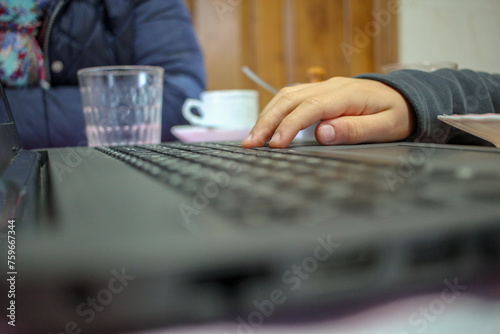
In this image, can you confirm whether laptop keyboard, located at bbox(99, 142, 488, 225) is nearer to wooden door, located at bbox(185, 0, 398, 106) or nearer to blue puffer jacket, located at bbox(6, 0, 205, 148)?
blue puffer jacket, located at bbox(6, 0, 205, 148)

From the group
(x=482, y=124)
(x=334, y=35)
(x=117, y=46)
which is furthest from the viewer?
(x=334, y=35)

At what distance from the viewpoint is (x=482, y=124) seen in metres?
0.25

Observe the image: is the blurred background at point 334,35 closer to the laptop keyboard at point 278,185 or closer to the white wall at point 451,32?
the white wall at point 451,32

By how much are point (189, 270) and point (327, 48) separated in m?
1.79

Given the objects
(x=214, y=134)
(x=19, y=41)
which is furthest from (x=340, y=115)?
(x=19, y=41)

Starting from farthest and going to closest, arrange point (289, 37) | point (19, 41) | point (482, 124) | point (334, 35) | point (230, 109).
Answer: point (334, 35)
point (289, 37)
point (19, 41)
point (230, 109)
point (482, 124)

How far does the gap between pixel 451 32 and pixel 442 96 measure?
5.17 feet

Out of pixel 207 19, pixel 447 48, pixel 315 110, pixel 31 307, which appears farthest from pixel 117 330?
pixel 447 48

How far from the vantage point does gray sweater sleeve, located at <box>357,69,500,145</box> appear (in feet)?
1.17

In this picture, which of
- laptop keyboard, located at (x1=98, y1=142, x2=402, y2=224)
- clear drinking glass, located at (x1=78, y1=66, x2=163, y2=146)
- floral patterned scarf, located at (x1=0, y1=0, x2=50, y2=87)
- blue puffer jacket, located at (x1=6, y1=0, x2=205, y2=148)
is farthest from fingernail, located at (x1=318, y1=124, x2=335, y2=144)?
floral patterned scarf, located at (x1=0, y1=0, x2=50, y2=87)

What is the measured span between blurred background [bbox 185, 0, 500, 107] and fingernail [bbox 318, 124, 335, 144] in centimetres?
128

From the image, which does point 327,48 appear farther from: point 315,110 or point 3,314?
point 3,314

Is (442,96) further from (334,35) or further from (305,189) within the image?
(334,35)

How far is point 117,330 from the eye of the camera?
8cm
